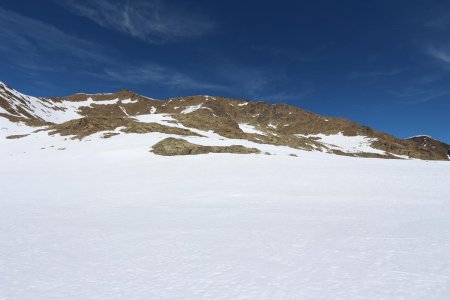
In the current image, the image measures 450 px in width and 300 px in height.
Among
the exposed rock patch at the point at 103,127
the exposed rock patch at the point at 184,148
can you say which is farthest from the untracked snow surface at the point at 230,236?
the exposed rock patch at the point at 103,127

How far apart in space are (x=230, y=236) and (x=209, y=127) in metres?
54.2

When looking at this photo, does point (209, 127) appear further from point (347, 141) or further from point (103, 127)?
point (347, 141)

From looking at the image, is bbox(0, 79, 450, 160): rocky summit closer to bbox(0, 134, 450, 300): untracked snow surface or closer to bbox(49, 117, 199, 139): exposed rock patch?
bbox(49, 117, 199, 139): exposed rock patch

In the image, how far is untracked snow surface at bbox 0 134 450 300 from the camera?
6289mm

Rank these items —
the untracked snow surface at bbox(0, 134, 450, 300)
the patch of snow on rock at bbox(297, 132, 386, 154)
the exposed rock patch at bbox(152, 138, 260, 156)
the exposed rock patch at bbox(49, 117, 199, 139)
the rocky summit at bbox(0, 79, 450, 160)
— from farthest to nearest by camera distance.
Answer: the patch of snow on rock at bbox(297, 132, 386, 154) < the exposed rock patch at bbox(49, 117, 199, 139) < the rocky summit at bbox(0, 79, 450, 160) < the exposed rock patch at bbox(152, 138, 260, 156) < the untracked snow surface at bbox(0, 134, 450, 300)

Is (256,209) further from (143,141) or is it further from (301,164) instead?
(143,141)

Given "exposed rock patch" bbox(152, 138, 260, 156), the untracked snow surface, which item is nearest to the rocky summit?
"exposed rock patch" bbox(152, 138, 260, 156)

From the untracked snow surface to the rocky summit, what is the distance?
58.2 ft

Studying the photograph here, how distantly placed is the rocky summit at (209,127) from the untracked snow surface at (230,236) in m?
17.8

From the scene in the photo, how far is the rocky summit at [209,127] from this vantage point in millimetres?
49969

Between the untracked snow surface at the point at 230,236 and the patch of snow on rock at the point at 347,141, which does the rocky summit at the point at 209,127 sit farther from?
the untracked snow surface at the point at 230,236

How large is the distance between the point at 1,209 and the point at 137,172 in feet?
43.9

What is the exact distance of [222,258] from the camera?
7934 mm

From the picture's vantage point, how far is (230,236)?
391 inches
